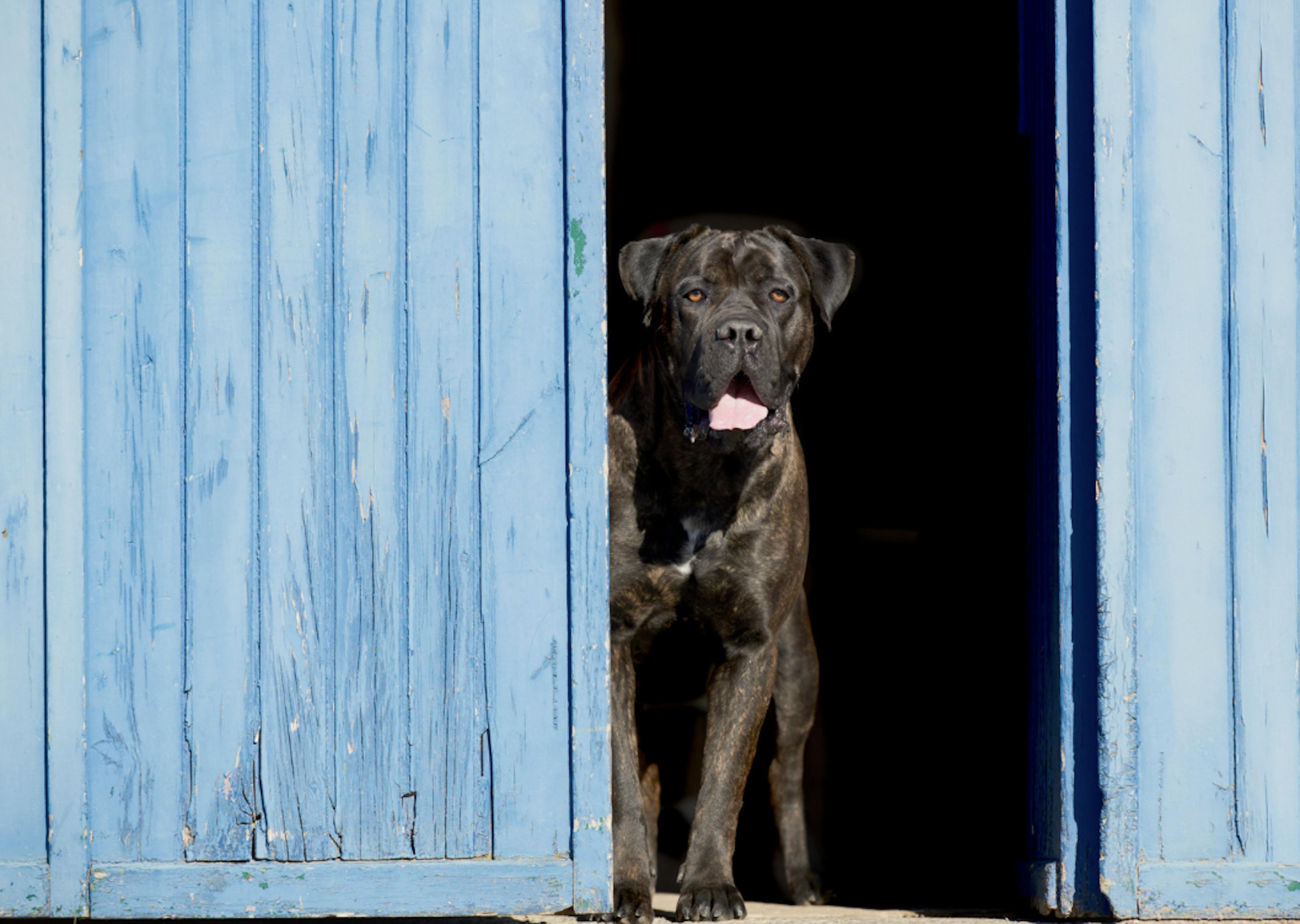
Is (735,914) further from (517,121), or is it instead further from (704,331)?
(517,121)

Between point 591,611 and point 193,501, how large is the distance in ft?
3.16

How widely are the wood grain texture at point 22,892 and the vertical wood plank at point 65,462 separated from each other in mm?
22

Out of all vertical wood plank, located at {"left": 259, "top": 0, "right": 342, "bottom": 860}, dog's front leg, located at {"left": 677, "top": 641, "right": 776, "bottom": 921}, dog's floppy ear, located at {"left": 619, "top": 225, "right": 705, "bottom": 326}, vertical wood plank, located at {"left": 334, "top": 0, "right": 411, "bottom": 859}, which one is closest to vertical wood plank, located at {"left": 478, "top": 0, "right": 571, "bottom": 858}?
vertical wood plank, located at {"left": 334, "top": 0, "right": 411, "bottom": 859}

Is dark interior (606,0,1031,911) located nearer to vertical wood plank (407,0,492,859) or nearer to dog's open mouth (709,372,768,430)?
dog's open mouth (709,372,768,430)

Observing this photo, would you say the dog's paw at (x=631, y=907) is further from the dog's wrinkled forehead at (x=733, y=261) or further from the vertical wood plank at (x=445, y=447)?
the dog's wrinkled forehead at (x=733, y=261)

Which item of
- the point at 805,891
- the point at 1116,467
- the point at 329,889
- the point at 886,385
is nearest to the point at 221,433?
the point at 329,889

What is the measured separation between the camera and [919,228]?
6207 mm

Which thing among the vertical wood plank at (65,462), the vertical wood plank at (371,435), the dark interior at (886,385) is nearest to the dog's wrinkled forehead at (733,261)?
the dark interior at (886,385)

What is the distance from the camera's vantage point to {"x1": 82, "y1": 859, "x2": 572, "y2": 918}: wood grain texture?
11.0ft

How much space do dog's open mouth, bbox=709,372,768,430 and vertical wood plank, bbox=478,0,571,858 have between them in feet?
2.14

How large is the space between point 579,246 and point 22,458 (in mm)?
1380

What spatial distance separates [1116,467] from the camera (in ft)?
11.5

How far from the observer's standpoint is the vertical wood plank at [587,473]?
11.2 feet

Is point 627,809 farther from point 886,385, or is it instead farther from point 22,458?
point 886,385
